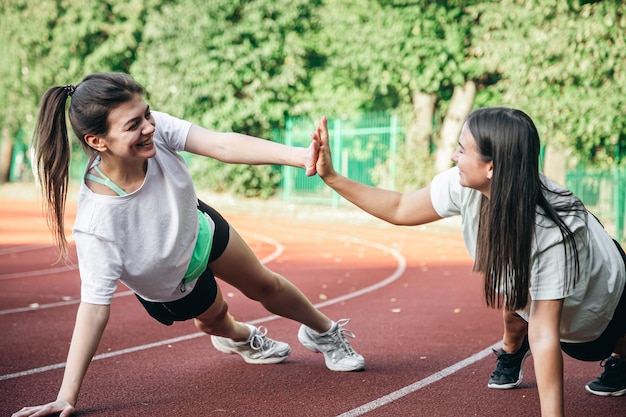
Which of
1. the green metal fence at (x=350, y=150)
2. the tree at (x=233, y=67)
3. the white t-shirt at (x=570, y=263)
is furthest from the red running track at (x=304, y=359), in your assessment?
the tree at (x=233, y=67)

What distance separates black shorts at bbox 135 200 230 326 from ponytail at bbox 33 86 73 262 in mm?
670

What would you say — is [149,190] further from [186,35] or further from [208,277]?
[186,35]

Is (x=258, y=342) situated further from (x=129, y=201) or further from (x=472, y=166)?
(x=472, y=166)

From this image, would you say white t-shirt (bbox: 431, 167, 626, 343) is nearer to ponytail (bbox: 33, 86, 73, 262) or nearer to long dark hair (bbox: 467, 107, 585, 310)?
long dark hair (bbox: 467, 107, 585, 310)

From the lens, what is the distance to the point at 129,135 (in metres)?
3.36

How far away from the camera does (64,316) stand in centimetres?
644

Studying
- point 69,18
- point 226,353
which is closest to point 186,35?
point 69,18

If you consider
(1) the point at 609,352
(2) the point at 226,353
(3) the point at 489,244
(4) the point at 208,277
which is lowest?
(2) the point at 226,353

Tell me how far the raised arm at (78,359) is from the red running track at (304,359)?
14.7 inches

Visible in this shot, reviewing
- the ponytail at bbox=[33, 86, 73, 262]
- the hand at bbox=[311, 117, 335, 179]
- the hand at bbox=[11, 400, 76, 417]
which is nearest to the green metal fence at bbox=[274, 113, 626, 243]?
the hand at bbox=[311, 117, 335, 179]

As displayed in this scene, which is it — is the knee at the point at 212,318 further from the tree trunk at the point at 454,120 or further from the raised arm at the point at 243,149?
the tree trunk at the point at 454,120

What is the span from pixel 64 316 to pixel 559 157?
1138 centimetres

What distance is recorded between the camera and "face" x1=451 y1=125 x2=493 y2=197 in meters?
3.05

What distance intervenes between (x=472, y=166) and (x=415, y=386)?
1646 millimetres
